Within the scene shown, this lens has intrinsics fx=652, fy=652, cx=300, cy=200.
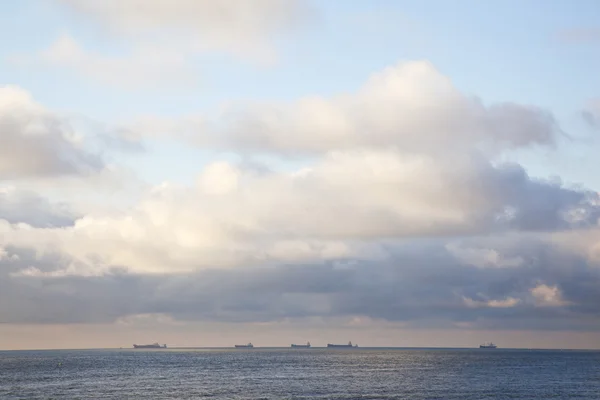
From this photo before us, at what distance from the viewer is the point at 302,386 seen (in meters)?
190

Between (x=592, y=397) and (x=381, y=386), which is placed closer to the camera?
(x=592, y=397)

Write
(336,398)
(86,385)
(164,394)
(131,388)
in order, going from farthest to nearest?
(86,385)
(131,388)
(164,394)
(336,398)

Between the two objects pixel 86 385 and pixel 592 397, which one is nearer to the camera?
pixel 592 397

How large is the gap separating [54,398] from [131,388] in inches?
1120

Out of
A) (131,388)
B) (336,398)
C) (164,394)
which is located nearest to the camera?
(336,398)

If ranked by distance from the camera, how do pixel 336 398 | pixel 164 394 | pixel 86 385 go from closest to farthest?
pixel 336 398 → pixel 164 394 → pixel 86 385

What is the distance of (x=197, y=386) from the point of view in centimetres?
19162

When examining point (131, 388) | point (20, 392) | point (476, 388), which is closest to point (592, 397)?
point (476, 388)

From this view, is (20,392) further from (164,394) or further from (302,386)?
(302,386)

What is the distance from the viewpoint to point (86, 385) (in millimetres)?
197375

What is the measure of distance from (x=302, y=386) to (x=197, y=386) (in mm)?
30923

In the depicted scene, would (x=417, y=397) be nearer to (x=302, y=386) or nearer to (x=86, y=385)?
(x=302, y=386)

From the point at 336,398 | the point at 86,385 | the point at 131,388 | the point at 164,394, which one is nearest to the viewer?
the point at 336,398

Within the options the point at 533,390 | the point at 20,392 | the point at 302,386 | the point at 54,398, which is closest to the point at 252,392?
the point at 302,386
